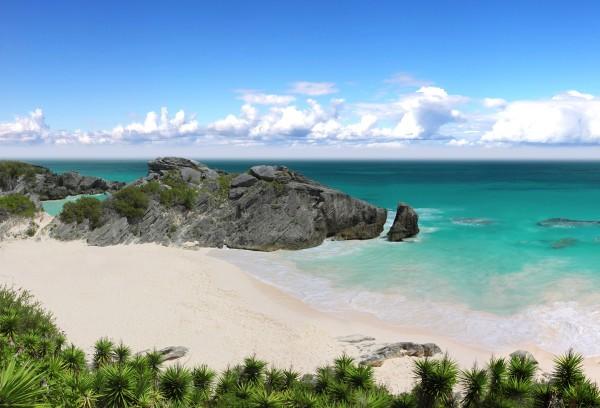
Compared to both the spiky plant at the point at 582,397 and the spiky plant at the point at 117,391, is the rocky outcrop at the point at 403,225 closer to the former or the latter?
the spiky plant at the point at 582,397

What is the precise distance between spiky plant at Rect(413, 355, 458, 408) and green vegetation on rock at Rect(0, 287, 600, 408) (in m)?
0.03

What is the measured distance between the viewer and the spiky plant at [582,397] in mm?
13430

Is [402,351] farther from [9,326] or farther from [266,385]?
[9,326]

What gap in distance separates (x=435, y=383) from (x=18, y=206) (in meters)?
55.3

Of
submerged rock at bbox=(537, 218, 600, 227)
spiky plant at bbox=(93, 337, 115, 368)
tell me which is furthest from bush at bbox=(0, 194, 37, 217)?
submerged rock at bbox=(537, 218, 600, 227)

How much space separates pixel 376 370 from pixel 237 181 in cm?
4058

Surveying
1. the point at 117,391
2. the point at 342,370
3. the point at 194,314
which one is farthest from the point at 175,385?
the point at 194,314

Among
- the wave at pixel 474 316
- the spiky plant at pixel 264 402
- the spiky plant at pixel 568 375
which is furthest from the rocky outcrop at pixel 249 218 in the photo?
the spiky plant at pixel 568 375

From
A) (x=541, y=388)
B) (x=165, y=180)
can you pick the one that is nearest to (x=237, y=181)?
(x=165, y=180)

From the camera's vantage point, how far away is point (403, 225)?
177ft

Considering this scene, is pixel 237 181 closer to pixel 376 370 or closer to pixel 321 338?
pixel 321 338

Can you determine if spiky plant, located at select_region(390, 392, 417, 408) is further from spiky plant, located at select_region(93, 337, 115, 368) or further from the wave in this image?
the wave

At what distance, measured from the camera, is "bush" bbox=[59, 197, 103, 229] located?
4969 cm

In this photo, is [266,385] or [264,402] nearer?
[264,402]
